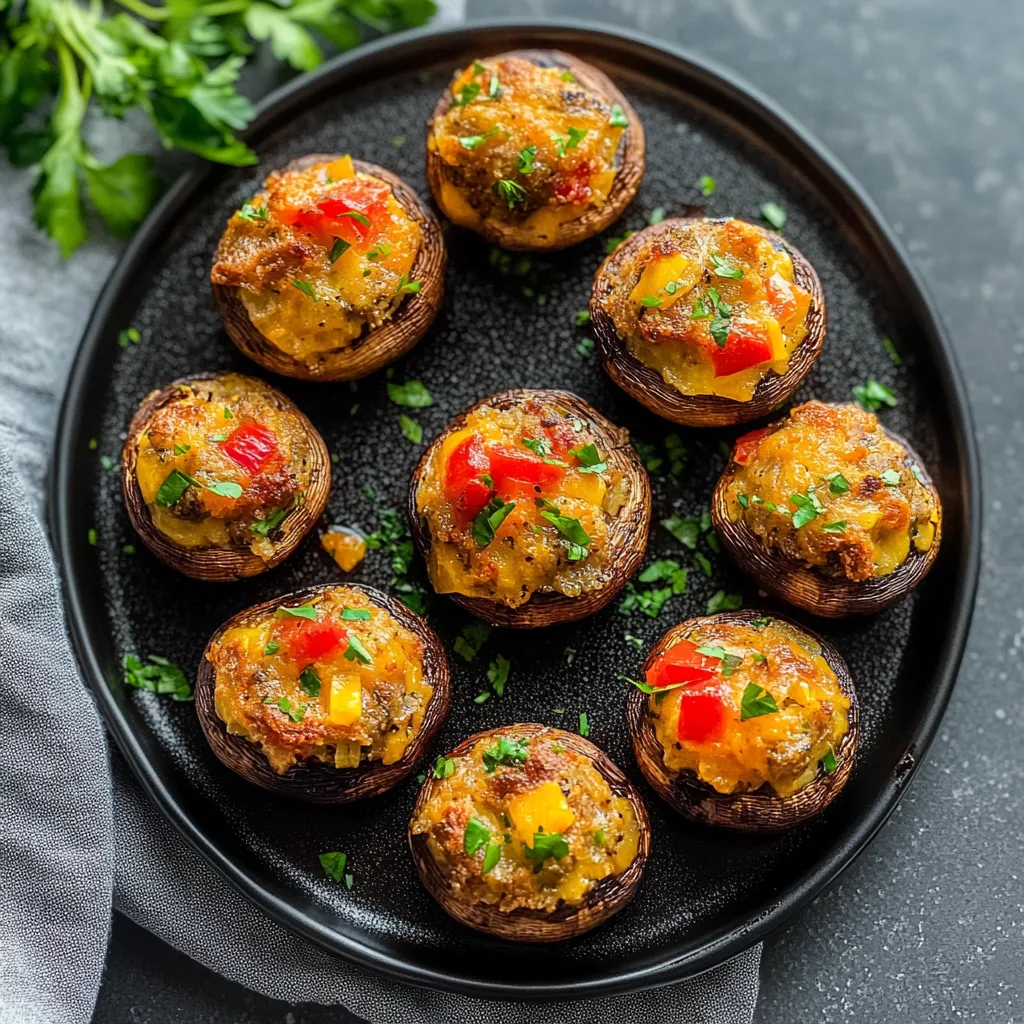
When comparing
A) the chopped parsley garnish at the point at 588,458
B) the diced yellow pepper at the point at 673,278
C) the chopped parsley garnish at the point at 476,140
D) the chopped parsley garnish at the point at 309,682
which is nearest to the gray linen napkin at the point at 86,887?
the chopped parsley garnish at the point at 309,682

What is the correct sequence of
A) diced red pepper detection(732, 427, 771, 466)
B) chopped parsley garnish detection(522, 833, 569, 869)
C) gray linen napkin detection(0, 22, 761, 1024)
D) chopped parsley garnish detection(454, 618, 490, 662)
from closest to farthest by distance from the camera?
chopped parsley garnish detection(522, 833, 569, 869), gray linen napkin detection(0, 22, 761, 1024), diced red pepper detection(732, 427, 771, 466), chopped parsley garnish detection(454, 618, 490, 662)

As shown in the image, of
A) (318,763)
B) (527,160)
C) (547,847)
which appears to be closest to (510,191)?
(527,160)

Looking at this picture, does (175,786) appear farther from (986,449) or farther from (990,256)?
(990,256)

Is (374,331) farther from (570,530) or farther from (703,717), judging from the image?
(703,717)

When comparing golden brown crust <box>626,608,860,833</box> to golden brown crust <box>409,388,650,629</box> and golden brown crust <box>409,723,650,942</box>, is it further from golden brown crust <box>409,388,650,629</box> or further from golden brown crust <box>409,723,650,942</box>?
golden brown crust <box>409,388,650,629</box>

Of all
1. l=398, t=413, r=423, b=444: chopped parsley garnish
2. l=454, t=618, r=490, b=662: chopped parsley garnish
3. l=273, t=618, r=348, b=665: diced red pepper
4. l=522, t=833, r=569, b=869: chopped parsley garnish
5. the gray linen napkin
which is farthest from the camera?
l=398, t=413, r=423, b=444: chopped parsley garnish

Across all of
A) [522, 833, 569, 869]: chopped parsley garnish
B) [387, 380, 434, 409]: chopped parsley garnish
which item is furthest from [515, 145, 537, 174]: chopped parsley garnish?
[522, 833, 569, 869]: chopped parsley garnish
